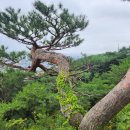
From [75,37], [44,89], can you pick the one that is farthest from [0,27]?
[44,89]

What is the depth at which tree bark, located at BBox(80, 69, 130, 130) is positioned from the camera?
8.05m

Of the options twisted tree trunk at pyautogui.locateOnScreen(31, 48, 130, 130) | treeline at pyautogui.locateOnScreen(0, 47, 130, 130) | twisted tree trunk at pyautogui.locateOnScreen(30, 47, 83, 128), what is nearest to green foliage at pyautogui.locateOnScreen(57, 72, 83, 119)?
twisted tree trunk at pyautogui.locateOnScreen(30, 47, 83, 128)

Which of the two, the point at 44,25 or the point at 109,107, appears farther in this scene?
the point at 44,25

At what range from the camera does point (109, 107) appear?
8102 millimetres

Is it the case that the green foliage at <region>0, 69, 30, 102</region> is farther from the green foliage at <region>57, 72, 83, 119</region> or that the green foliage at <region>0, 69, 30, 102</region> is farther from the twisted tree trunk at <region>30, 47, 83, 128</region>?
the green foliage at <region>57, 72, 83, 119</region>

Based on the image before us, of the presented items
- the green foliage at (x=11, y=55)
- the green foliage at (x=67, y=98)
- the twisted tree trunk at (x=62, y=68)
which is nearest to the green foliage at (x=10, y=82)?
the twisted tree trunk at (x=62, y=68)

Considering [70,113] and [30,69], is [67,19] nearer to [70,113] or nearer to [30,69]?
[30,69]

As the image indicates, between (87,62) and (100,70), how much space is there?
11.9 feet

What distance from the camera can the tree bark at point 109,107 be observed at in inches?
317

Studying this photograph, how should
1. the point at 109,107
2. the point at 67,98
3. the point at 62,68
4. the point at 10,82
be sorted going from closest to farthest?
the point at 109,107, the point at 67,98, the point at 62,68, the point at 10,82

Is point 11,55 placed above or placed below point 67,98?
above

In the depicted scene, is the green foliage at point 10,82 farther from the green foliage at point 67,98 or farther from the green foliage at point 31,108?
the green foliage at point 67,98

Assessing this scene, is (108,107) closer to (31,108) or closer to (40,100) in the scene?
(40,100)

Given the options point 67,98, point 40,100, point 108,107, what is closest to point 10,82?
point 40,100
